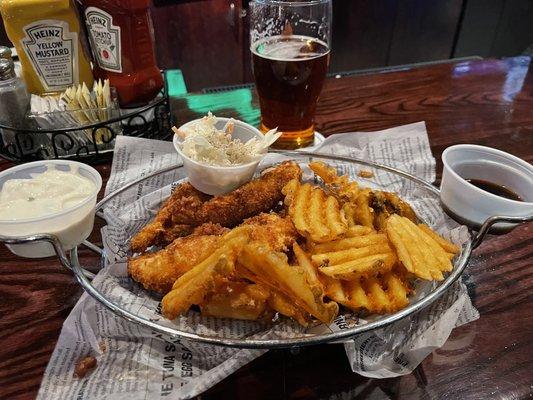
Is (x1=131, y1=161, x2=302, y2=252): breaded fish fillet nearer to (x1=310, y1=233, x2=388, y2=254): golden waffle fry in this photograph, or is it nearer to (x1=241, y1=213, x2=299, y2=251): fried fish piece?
(x1=241, y1=213, x2=299, y2=251): fried fish piece

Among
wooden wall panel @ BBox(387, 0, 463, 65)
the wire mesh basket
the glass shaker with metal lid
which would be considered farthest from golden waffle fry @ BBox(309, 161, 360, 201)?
A: wooden wall panel @ BBox(387, 0, 463, 65)

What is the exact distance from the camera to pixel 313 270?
1.11m

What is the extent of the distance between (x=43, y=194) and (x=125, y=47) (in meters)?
0.91

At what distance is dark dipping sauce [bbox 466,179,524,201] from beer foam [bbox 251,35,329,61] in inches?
33.4

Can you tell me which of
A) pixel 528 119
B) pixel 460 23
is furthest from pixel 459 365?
pixel 460 23

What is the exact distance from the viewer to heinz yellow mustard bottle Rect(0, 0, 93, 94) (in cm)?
175

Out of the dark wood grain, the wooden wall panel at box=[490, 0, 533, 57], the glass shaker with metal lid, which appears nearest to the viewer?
the glass shaker with metal lid

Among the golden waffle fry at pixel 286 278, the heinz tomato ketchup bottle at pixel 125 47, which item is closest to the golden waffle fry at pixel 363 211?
the golden waffle fry at pixel 286 278

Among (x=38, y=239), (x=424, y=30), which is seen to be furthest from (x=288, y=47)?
(x=424, y=30)

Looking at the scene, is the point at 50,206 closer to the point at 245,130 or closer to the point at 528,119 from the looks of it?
the point at 245,130

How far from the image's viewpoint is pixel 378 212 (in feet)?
4.33

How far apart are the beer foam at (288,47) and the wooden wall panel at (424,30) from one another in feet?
11.4

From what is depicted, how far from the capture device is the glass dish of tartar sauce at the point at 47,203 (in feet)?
3.75

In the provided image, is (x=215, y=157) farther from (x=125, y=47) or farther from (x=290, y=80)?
(x=125, y=47)
